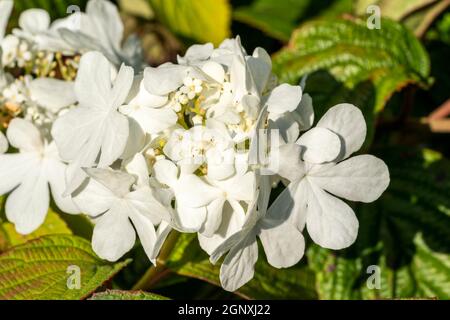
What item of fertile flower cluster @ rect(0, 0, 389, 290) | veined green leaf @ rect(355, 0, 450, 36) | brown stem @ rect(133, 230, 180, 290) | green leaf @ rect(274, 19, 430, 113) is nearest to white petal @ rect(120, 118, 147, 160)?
fertile flower cluster @ rect(0, 0, 389, 290)

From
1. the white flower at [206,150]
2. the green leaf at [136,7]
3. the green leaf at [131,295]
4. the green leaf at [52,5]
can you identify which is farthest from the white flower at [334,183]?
the green leaf at [136,7]

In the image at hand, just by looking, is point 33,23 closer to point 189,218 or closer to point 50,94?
point 50,94

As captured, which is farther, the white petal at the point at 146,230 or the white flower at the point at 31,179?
the white flower at the point at 31,179

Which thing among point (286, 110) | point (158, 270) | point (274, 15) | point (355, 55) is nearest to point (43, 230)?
point (158, 270)

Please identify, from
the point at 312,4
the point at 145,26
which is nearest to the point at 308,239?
the point at 312,4

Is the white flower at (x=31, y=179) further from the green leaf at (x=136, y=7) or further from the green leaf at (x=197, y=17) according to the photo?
the green leaf at (x=136, y=7)

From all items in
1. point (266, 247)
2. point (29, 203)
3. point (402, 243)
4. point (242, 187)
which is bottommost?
point (402, 243)
